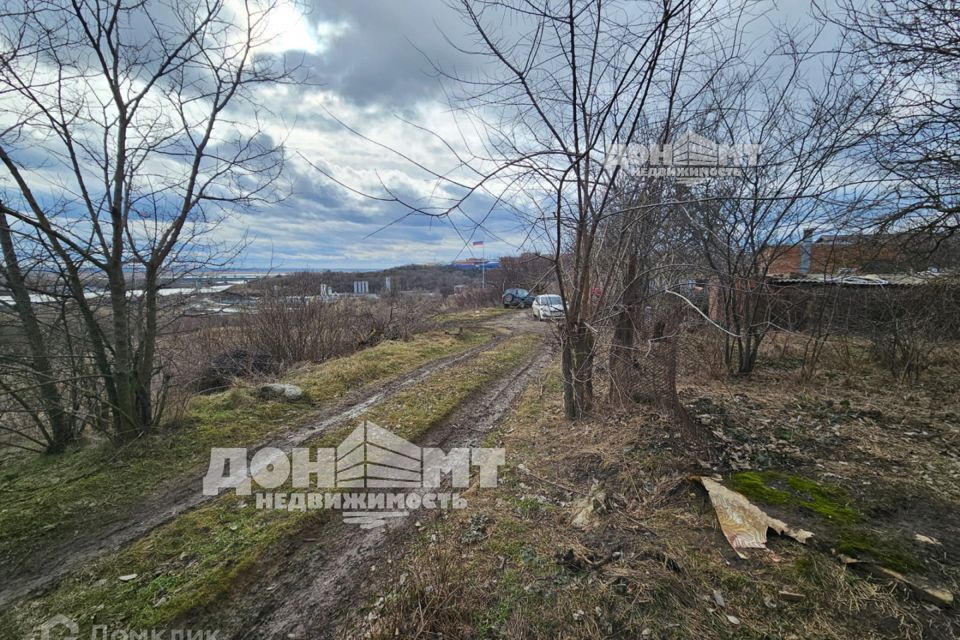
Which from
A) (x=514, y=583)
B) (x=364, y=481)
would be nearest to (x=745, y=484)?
(x=514, y=583)

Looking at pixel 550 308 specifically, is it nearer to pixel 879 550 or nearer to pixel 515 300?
pixel 879 550

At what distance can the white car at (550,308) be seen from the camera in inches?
222

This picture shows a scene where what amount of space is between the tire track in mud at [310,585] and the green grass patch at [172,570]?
0.37 ft

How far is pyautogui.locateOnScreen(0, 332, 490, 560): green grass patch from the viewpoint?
272 centimetres

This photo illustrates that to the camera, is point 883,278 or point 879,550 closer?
point 879,550

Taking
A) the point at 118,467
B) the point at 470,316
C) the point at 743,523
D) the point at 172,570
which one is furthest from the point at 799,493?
the point at 470,316

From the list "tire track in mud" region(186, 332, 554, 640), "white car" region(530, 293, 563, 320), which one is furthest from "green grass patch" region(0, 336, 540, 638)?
"white car" region(530, 293, 563, 320)

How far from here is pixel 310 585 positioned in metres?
2.21

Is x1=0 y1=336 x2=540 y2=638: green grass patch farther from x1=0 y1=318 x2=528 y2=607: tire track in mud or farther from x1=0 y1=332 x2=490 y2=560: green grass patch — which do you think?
x1=0 y1=332 x2=490 y2=560: green grass patch

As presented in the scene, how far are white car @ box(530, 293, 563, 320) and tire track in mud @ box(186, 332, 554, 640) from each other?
120 inches

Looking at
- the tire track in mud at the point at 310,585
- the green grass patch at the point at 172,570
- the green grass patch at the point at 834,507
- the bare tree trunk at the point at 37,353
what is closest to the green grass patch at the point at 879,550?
the green grass patch at the point at 834,507

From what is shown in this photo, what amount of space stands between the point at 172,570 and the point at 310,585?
915 mm

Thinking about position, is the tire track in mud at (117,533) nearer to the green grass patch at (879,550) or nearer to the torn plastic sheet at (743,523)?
the torn plastic sheet at (743,523)

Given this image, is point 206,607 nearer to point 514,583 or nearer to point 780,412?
point 514,583
